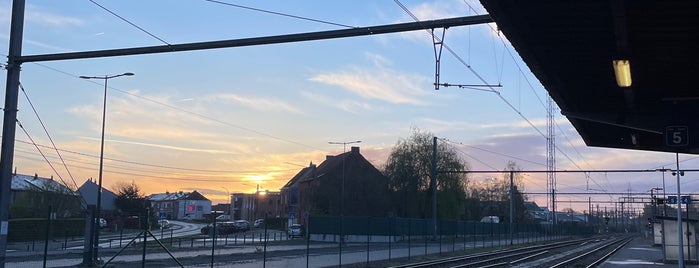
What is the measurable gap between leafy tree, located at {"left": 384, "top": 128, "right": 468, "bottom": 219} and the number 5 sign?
67506 mm

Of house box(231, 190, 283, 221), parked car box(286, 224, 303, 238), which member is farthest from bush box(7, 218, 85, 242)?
A: house box(231, 190, 283, 221)

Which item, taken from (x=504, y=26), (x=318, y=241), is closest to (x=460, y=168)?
(x=318, y=241)

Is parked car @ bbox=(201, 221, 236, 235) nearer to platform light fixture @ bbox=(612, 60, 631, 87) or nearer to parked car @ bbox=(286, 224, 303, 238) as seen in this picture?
parked car @ bbox=(286, 224, 303, 238)

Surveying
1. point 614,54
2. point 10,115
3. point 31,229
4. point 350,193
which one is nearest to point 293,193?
point 350,193

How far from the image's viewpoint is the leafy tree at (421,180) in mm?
81938

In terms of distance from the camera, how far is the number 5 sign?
45.9 feet

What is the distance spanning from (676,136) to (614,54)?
358 cm

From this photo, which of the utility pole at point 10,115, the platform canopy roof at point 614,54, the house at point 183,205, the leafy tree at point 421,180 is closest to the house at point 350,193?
the leafy tree at point 421,180

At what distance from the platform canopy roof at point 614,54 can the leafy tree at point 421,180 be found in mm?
64150

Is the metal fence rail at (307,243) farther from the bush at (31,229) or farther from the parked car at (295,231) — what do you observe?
the parked car at (295,231)

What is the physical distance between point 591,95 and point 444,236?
5733 cm

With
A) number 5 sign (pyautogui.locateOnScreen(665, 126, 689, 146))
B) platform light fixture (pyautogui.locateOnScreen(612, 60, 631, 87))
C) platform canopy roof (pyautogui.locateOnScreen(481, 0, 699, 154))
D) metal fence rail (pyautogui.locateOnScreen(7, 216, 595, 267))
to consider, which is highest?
platform canopy roof (pyautogui.locateOnScreen(481, 0, 699, 154))

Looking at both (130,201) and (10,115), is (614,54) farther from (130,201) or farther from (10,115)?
(130,201)

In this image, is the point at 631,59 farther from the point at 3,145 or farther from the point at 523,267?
the point at 523,267
